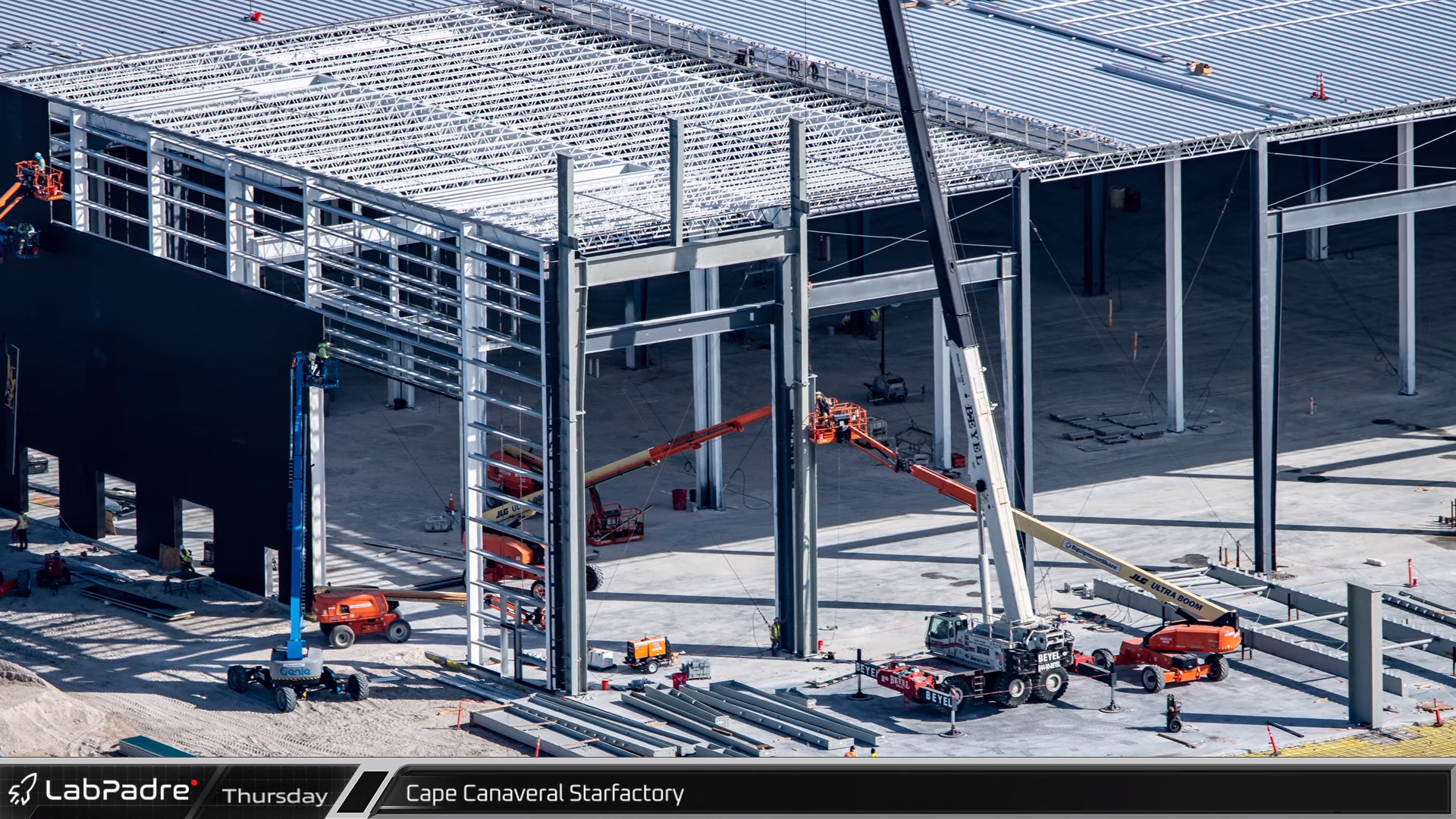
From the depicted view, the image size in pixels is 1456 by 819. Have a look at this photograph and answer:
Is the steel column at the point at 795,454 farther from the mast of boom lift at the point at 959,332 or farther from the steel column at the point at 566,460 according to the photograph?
the steel column at the point at 566,460

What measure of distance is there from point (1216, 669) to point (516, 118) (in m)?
24.5

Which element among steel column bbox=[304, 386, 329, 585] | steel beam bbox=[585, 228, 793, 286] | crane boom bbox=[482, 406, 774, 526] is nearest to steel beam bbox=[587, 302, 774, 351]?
steel beam bbox=[585, 228, 793, 286]

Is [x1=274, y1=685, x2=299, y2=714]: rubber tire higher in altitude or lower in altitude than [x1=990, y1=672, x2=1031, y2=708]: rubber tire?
lower

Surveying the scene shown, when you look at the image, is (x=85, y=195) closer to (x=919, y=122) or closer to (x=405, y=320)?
(x=405, y=320)

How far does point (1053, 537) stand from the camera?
2205 inches

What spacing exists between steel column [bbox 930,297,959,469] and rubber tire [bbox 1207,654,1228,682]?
56.1 ft

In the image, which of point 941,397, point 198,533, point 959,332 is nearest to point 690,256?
point 959,332

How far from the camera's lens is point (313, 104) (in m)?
66.1

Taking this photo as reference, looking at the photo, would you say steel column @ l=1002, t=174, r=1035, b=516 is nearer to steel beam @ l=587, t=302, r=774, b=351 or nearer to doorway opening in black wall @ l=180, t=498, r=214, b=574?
steel beam @ l=587, t=302, r=774, b=351

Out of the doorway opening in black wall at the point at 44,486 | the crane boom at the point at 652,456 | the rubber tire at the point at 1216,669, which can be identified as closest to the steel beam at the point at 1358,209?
the rubber tire at the point at 1216,669

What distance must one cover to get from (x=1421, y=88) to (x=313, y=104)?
30.4 m

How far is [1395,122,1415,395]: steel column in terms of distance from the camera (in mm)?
70938

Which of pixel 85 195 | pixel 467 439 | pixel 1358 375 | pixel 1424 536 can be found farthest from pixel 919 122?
pixel 1358 375

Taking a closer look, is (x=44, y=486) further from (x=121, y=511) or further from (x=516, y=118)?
(x=516, y=118)
